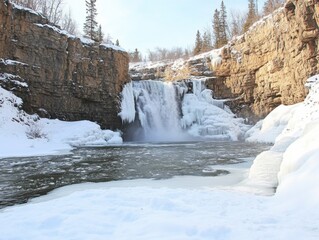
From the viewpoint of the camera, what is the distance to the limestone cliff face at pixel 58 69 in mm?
21984

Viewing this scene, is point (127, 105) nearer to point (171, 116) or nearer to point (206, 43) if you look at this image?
point (171, 116)

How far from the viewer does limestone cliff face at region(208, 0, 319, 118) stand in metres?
22.0

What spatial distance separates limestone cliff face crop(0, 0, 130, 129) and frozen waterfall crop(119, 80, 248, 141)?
1.66 m

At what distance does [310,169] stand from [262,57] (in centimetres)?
→ 2713

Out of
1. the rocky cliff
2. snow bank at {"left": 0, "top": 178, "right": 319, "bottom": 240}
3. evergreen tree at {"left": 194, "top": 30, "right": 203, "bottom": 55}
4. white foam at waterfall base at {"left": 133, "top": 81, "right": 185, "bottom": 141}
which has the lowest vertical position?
snow bank at {"left": 0, "top": 178, "right": 319, "bottom": 240}

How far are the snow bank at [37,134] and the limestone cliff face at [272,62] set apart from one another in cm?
1471

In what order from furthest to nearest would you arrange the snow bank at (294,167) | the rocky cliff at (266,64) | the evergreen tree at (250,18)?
the evergreen tree at (250,18) < the rocky cliff at (266,64) < the snow bank at (294,167)

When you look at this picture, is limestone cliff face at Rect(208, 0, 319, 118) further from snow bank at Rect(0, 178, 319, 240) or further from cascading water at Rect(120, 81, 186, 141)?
snow bank at Rect(0, 178, 319, 240)

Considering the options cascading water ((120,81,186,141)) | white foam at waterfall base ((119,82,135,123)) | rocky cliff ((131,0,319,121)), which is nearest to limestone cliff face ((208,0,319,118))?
rocky cliff ((131,0,319,121))

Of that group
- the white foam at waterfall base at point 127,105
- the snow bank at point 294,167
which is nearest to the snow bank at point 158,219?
the snow bank at point 294,167

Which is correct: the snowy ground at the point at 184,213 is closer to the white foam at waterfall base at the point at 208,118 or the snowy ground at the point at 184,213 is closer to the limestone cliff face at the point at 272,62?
the limestone cliff face at the point at 272,62

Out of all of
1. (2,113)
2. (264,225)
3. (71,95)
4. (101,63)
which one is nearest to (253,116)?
(101,63)

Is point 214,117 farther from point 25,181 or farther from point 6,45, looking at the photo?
point 25,181

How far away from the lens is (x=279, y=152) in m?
8.88
